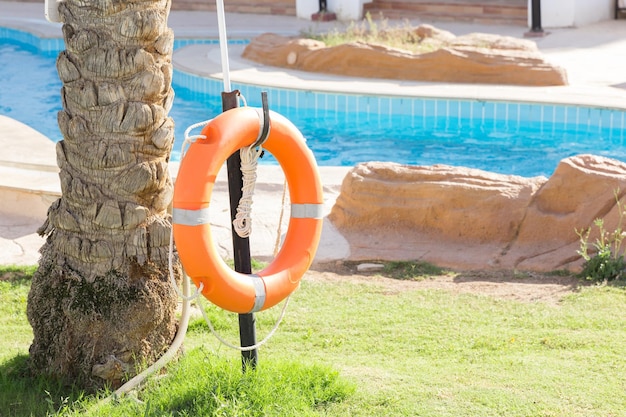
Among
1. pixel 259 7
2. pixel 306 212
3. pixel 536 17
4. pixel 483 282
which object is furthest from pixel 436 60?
pixel 306 212

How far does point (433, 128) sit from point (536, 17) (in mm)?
4112

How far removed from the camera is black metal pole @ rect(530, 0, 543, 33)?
12359 millimetres

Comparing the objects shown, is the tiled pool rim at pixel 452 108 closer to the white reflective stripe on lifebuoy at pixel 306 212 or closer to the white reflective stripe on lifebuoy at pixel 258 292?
the white reflective stripe on lifebuoy at pixel 306 212

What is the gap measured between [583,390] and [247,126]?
154cm

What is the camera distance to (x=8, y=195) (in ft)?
19.3

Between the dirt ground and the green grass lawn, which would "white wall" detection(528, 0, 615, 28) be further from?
the green grass lawn

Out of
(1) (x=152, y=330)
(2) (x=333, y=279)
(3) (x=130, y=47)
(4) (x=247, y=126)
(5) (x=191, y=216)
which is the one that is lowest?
(2) (x=333, y=279)

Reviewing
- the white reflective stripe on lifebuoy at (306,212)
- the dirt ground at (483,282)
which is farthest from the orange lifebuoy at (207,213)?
the dirt ground at (483,282)

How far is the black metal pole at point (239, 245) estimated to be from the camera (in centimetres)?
322

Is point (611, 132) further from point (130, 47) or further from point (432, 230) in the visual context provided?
point (130, 47)

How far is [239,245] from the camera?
10.7 feet

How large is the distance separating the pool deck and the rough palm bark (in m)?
1.96

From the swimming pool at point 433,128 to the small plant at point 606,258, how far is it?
301 cm

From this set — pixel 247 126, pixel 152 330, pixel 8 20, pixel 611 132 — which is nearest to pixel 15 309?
pixel 152 330
